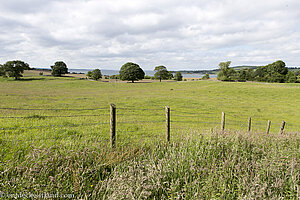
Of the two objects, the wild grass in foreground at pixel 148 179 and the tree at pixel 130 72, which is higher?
the tree at pixel 130 72

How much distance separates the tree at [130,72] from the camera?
83.7 metres

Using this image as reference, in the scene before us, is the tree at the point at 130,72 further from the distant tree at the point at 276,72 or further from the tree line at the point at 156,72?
the distant tree at the point at 276,72

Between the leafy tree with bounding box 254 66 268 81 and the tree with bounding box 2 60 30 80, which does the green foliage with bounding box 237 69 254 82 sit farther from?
the tree with bounding box 2 60 30 80

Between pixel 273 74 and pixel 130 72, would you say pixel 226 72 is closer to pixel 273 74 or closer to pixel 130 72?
pixel 273 74

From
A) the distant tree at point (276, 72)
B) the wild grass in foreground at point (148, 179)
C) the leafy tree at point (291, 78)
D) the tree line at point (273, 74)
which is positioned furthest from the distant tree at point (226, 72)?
the wild grass in foreground at point (148, 179)

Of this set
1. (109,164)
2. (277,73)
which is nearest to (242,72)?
(277,73)

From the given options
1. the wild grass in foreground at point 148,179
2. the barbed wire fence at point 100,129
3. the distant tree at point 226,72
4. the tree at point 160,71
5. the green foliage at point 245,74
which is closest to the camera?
the wild grass in foreground at point 148,179

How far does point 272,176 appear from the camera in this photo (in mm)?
4344

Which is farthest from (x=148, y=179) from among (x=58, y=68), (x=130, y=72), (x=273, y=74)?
(x=273, y=74)

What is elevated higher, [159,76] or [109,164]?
[159,76]

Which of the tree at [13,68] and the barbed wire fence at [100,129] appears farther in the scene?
the tree at [13,68]

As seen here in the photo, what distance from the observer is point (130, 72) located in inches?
3295

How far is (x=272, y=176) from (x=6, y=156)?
7174 millimetres

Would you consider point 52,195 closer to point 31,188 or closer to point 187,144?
point 31,188
